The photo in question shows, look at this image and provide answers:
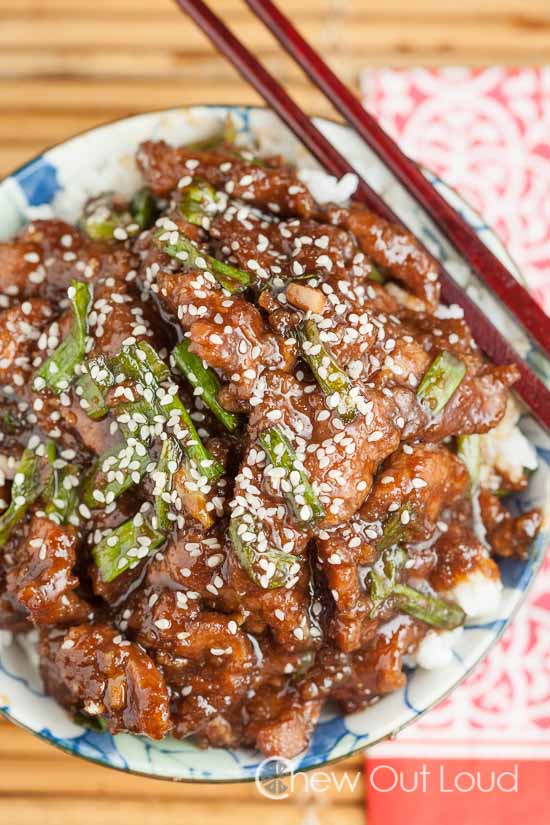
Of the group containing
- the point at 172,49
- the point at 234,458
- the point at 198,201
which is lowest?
the point at 234,458

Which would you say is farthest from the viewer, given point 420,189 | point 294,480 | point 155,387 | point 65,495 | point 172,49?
point 172,49

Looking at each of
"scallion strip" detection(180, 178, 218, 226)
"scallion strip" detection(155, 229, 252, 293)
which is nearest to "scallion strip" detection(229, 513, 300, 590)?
"scallion strip" detection(155, 229, 252, 293)

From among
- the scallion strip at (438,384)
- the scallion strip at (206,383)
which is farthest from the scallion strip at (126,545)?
the scallion strip at (438,384)

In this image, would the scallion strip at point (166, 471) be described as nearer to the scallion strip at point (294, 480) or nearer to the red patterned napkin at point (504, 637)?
the scallion strip at point (294, 480)

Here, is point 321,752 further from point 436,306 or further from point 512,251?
point 512,251

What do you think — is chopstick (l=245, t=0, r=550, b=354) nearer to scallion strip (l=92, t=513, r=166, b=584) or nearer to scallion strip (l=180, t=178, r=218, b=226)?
scallion strip (l=180, t=178, r=218, b=226)

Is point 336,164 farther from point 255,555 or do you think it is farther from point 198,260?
point 255,555

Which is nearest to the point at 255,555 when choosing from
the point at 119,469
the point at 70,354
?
the point at 119,469
